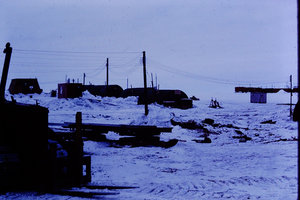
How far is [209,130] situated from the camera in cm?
2389

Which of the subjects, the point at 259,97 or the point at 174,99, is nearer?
the point at 174,99

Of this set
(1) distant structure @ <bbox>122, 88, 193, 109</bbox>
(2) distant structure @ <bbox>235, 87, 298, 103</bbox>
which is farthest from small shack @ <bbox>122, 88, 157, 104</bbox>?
(2) distant structure @ <bbox>235, 87, 298, 103</bbox>

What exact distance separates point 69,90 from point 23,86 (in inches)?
549

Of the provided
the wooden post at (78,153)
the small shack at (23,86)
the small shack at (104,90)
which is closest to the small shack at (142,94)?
the small shack at (104,90)

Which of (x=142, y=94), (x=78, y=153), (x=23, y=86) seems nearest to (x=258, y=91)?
(x=142, y=94)

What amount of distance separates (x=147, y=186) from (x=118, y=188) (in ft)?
2.55

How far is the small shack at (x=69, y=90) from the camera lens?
4722 cm

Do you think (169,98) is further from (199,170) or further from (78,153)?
(78,153)

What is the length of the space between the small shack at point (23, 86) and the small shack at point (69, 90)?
1192 cm

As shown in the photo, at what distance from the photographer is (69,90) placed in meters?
47.3

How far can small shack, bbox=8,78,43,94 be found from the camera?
56.6m

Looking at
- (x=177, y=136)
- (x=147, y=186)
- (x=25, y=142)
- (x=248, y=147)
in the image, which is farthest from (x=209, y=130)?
(x=25, y=142)

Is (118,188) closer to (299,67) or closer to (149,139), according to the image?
(299,67)

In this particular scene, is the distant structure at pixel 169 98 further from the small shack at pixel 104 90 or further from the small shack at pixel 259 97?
the small shack at pixel 259 97
